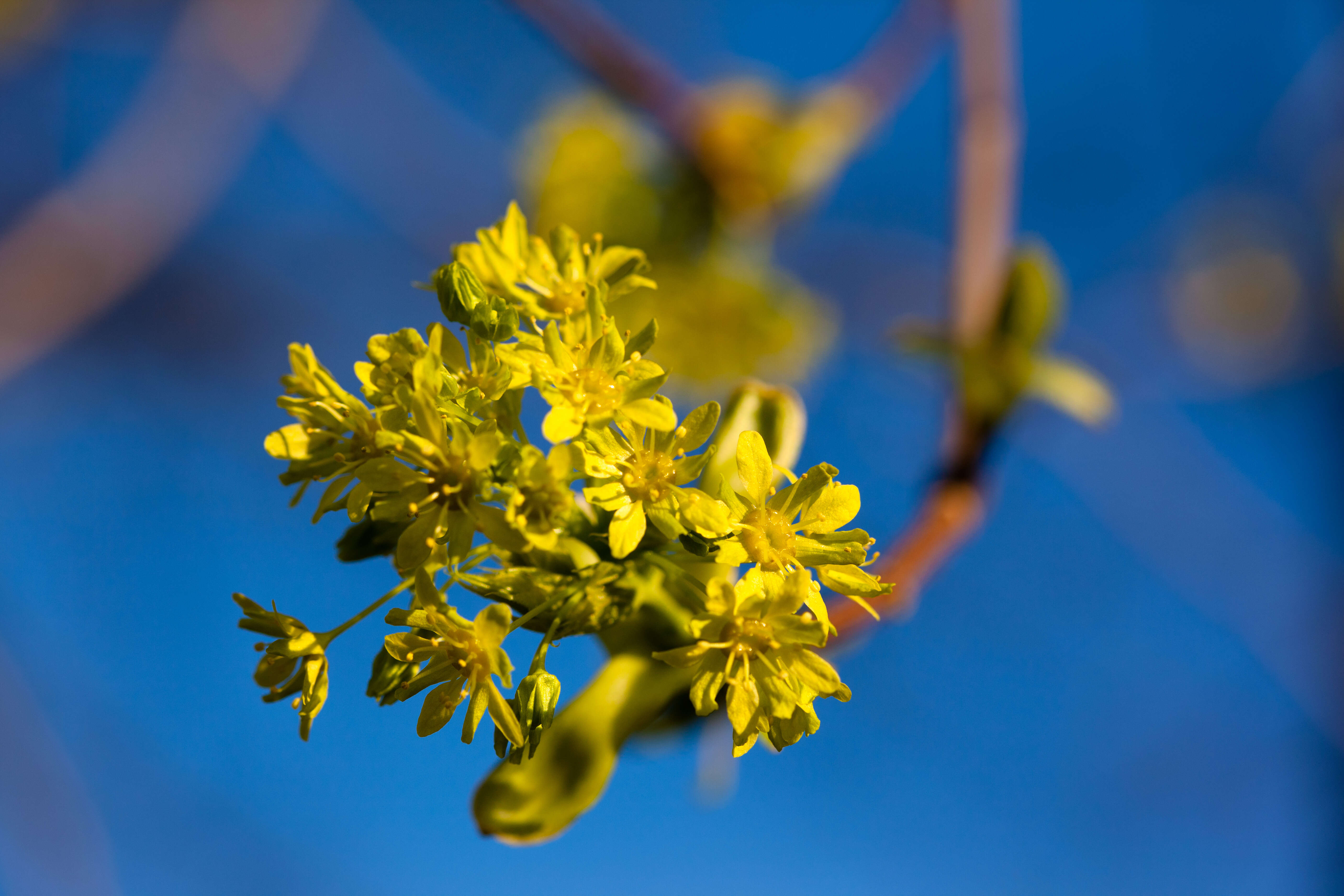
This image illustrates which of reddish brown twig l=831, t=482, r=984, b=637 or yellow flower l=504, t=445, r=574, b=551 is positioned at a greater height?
reddish brown twig l=831, t=482, r=984, b=637

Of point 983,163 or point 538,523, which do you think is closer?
point 538,523

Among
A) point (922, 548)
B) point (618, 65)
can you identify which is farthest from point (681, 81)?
point (922, 548)

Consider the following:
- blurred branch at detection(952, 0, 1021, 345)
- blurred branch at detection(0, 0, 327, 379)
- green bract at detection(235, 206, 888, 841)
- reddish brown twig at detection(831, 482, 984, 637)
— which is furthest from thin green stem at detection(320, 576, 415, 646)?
blurred branch at detection(0, 0, 327, 379)

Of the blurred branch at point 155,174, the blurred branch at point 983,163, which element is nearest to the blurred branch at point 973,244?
the blurred branch at point 983,163

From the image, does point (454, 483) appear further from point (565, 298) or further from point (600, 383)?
point (565, 298)

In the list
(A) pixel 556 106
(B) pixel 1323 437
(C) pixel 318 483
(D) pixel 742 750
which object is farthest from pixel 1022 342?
(B) pixel 1323 437

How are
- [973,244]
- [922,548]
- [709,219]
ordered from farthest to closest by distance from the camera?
[709,219] < [973,244] < [922,548]

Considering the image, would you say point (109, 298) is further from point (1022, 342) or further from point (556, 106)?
point (1022, 342)

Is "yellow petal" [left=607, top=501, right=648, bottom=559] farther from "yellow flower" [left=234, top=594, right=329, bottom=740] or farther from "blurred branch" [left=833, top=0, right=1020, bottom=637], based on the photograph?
"blurred branch" [left=833, top=0, right=1020, bottom=637]
